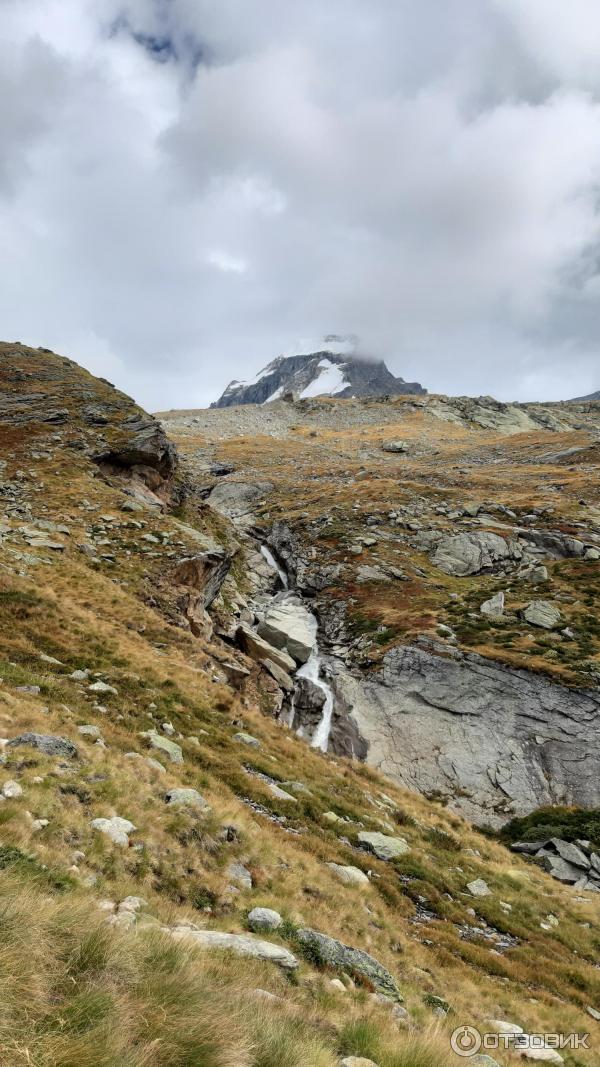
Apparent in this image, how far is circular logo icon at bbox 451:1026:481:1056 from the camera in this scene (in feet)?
23.6

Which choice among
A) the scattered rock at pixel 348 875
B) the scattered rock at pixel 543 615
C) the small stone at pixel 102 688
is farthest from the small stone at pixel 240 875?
the scattered rock at pixel 543 615

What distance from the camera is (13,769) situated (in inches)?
365

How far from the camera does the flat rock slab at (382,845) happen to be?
572 inches

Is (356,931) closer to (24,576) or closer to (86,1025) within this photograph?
(86,1025)

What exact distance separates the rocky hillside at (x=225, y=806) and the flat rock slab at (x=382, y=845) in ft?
0.30

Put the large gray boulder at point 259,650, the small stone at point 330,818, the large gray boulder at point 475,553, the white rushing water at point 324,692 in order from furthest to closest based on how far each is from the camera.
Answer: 1. the large gray boulder at point 475,553
2. the large gray boulder at point 259,650
3. the white rushing water at point 324,692
4. the small stone at point 330,818

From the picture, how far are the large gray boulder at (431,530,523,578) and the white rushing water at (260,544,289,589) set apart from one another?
50.7 ft

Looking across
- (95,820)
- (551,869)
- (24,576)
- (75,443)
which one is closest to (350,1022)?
(95,820)

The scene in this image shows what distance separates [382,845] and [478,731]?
15539mm

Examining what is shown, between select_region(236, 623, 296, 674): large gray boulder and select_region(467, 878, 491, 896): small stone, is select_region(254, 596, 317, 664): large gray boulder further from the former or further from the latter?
select_region(467, 878, 491, 896): small stone

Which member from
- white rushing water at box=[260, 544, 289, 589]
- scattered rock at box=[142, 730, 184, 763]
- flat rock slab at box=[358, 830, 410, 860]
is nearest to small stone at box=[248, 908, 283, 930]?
scattered rock at box=[142, 730, 184, 763]

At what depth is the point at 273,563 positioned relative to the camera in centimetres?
5469

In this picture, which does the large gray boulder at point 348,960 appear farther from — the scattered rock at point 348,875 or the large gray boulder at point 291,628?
the large gray boulder at point 291,628

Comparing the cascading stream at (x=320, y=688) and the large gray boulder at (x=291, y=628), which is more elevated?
the large gray boulder at (x=291, y=628)
